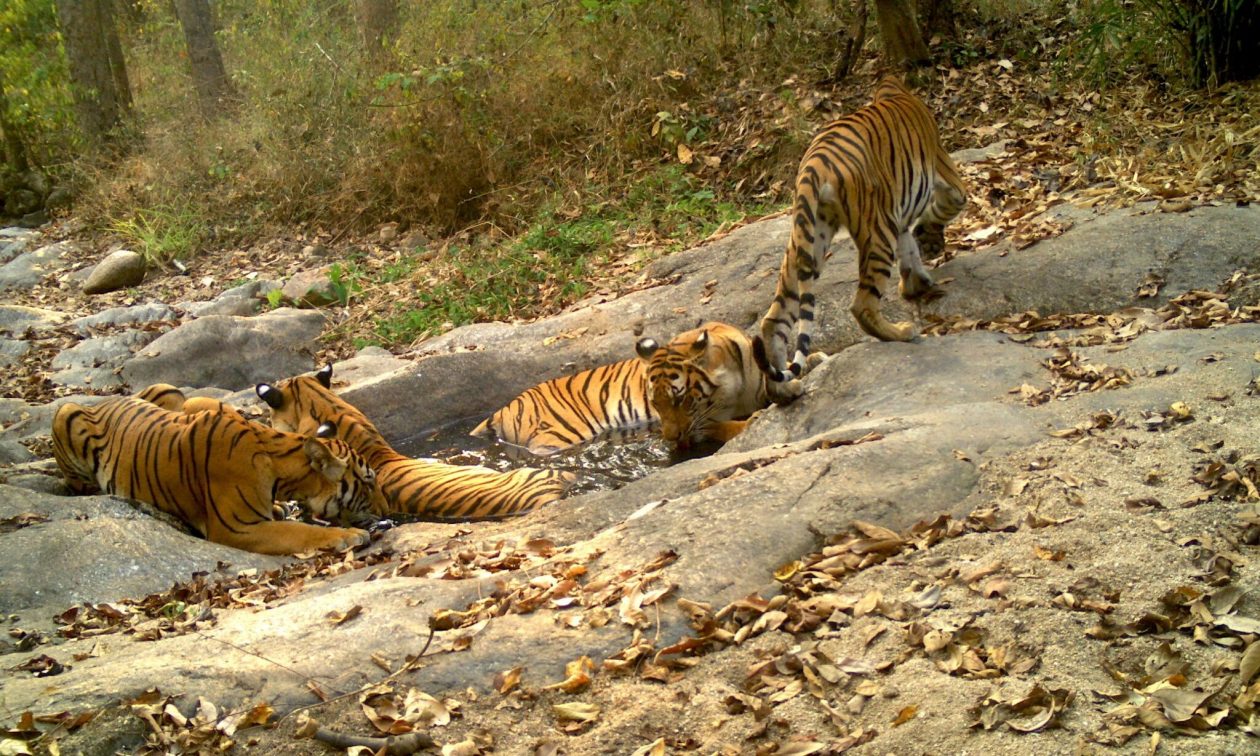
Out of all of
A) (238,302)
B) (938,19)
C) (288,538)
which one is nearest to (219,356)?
(238,302)

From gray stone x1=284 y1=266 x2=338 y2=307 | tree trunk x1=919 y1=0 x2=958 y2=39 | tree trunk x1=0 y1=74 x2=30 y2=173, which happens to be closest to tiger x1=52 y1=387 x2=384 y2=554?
gray stone x1=284 y1=266 x2=338 y2=307

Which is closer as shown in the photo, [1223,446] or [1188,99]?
[1223,446]

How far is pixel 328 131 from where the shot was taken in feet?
45.4

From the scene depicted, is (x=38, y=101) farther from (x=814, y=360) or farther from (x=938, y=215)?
(x=938, y=215)

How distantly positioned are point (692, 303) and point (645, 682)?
5.19m

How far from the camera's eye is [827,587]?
3.88 metres

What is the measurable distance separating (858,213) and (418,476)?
2984 mm

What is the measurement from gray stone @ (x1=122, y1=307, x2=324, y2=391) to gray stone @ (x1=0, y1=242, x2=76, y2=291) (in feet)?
18.9

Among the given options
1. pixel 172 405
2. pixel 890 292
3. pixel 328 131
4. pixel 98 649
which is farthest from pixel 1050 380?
pixel 328 131

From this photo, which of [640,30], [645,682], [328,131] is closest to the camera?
[645,682]

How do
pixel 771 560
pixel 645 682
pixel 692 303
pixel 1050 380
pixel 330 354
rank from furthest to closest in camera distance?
pixel 330 354 < pixel 692 303 < pixel 1050 380 < pixel 771 560 < pixel 645 682

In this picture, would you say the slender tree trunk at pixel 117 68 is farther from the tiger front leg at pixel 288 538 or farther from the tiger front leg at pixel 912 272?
the tiger front leg at pixel 912 272

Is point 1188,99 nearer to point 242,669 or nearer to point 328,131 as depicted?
point 242,669

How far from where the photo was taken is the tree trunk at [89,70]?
17.0 metres
